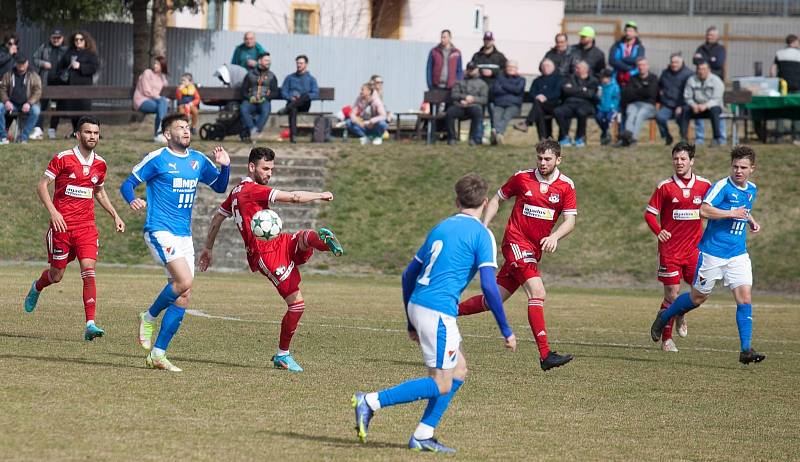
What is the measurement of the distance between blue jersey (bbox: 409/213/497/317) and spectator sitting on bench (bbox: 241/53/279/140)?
810 inches

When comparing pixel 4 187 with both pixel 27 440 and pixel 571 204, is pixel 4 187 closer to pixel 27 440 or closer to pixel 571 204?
pixel 571 204

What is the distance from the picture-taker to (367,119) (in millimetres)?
29703

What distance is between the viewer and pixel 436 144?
96.0ft

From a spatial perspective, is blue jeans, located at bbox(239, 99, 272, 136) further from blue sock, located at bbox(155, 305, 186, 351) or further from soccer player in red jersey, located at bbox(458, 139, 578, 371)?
blue sock, located at bbox(155, 305, 186, 351)

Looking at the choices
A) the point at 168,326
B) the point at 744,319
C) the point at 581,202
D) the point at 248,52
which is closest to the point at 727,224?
the point at 744,319

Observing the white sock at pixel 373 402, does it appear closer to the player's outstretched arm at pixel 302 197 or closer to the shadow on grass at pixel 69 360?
the player's outstretched arm at pixel 302 197

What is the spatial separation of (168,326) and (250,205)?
1.22 meters

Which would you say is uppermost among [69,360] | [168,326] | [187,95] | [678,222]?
[187,95]

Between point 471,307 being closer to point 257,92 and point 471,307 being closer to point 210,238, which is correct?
point 210,238

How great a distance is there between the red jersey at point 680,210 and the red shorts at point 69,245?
239 inches

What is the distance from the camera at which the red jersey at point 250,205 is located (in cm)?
1112

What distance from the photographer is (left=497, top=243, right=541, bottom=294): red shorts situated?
1260 cm

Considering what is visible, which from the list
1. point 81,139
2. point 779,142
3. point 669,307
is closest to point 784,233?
point 779,142

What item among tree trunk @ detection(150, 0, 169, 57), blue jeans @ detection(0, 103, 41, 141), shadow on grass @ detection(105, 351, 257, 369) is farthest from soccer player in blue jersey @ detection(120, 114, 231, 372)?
tree trunk @ detection(150, 0, 169, 57)
